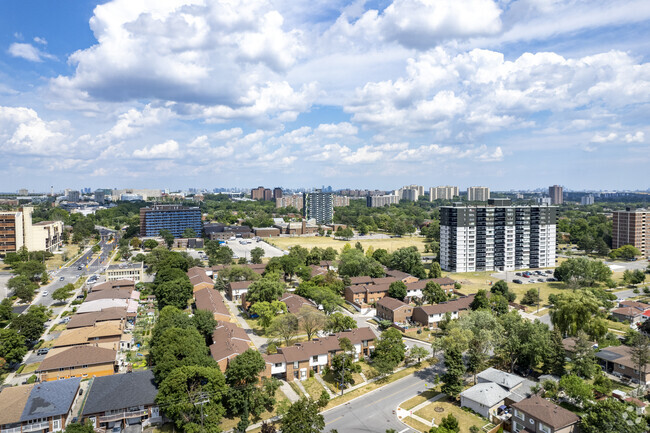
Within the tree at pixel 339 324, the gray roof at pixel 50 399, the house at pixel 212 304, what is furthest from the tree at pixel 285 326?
the gray roof at pixel 50 399

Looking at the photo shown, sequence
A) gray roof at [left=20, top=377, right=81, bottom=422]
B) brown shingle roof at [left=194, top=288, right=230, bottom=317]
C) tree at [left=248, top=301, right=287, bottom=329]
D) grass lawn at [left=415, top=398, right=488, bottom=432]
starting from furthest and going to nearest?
brown shingle roof at [left=194, top=288, right=230, bottom=317], tree at [left=248, top=301, right=287, bottom=329], grass lawn at [left=415, top=398, right=488, bottom=432], gray roof at [left=20, top=377, right=81, bottom=422]

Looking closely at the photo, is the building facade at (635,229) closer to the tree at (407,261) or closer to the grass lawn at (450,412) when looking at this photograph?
the tree at (407,261)

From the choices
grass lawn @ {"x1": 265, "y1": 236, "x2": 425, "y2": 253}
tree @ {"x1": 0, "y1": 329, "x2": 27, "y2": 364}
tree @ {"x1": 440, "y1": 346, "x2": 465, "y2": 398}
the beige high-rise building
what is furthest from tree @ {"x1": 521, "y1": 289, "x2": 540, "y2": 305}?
the beige high-rise building

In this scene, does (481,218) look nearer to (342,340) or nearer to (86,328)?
(342,340)

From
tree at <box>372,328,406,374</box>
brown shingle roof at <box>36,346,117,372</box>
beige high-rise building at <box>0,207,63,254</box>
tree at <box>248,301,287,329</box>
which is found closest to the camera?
brown shingle roof at <box>36,346,117,372</box>

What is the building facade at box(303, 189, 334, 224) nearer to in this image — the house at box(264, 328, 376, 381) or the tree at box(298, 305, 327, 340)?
the tree at box(298, 305, 327, 340)

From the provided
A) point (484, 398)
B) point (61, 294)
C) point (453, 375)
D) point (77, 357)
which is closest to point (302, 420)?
point (453, 375)
